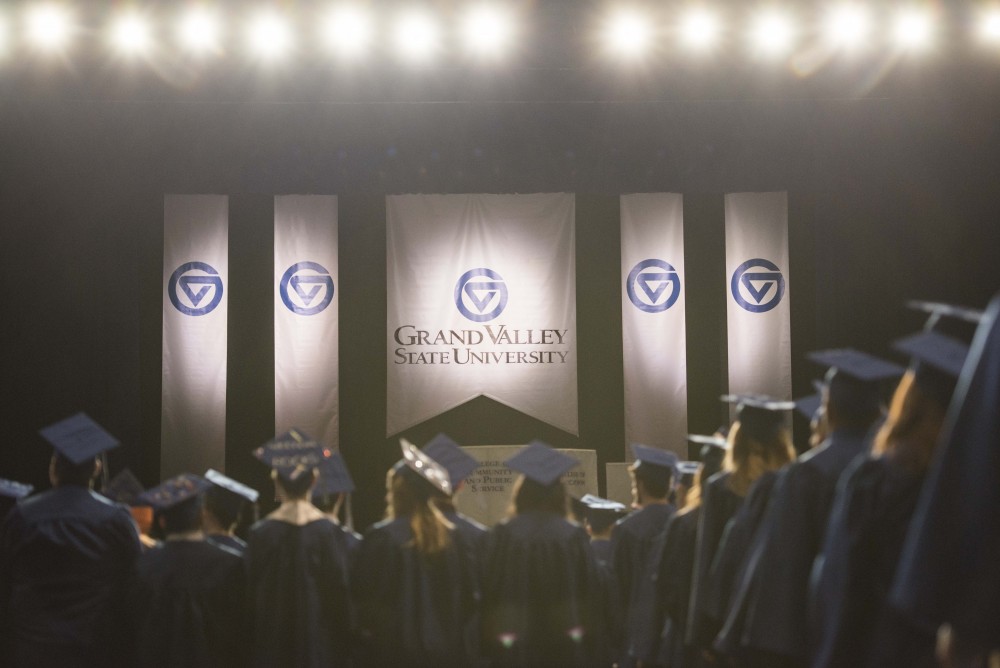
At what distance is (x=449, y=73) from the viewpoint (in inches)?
347

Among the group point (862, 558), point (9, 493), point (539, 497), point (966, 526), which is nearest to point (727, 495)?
point (539, 497)

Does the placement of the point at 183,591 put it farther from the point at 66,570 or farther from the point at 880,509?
the point at 880,509

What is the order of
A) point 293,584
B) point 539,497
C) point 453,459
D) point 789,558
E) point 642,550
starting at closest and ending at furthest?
point 789,558 → point 539,497 → point 293,584 → point 453,459 → point 642,550

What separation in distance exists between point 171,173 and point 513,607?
6.18 metres

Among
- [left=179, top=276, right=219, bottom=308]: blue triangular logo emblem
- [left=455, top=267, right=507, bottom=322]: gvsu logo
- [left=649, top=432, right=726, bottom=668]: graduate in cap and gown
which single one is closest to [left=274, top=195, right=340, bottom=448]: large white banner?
[left=179, top=276, right=219, bottom=308]: blue triangular logo emblem

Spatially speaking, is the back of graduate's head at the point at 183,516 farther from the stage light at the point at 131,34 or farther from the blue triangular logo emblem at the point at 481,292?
the stage light at the point at 131,34

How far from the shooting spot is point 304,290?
28.8 feet

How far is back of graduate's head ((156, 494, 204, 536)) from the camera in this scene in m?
4.48

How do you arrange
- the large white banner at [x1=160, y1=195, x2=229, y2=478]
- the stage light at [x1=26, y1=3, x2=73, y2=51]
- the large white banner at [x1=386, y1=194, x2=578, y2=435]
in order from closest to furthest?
the stage light at [x1=26, y1=3, x2=73, y2=51]
the large white banner at [x1=160, y1=195, x2=229, y2=478]
the large white banner at [x1=386, y1=194, x2=578, y2=435]

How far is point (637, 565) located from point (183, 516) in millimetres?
2226

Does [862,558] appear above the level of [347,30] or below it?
below

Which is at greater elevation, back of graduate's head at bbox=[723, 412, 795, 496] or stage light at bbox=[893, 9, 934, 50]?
stage light at bbox=[893, 9, 934, 50]

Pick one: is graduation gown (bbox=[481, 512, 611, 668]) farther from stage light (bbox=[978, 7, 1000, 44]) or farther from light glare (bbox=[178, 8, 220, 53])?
stage light (bbox=[978, 7, 1000, 44])

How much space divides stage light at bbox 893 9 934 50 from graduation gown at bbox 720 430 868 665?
628cm
